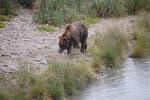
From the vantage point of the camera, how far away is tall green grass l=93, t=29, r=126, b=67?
13.7m

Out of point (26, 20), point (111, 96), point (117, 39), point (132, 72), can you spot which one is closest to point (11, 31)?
point (26, 20)

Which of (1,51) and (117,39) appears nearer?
(1,51)

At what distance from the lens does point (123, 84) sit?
12.4 metres

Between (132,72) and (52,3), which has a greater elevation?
(52,3)

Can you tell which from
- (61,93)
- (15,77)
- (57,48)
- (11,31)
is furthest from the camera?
(11,31)

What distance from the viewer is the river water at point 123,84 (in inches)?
449

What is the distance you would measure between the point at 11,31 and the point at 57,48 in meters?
2.37

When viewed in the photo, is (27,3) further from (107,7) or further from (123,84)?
(123,84)

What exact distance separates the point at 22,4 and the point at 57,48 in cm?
579

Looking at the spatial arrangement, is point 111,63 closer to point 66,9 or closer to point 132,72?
point 132,72

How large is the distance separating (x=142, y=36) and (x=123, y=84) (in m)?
4.17

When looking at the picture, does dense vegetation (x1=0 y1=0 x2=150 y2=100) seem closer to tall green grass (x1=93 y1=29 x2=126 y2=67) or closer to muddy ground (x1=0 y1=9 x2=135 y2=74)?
tall green grass (x1=93 y1=29 x2=126 y2=67)

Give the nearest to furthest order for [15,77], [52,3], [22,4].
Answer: [15,77] → [52,3] → [22,4]

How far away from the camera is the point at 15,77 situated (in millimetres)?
11438
